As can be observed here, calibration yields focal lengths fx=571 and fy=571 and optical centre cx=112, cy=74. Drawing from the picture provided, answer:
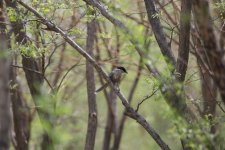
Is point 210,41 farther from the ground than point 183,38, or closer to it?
closer to it

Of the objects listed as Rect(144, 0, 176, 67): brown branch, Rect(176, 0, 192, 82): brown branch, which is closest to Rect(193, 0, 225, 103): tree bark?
Rect(176, 0, 192, 82): brown branch

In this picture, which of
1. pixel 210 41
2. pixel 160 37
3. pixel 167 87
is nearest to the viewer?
pixel 210 41

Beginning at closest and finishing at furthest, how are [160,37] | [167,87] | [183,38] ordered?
[167,87] < [183,38] < [160,37]

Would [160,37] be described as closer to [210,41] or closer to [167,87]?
[167,87]

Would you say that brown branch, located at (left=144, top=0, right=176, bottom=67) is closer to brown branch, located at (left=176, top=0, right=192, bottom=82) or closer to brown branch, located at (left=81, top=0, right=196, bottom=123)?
brown branch, located at (left=176, top=0, right=192, bottom=82)

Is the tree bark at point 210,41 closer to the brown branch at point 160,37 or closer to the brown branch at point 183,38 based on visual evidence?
the brown branch at point 183,38

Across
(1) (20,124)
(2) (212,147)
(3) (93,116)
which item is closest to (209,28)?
(2) (212,147)

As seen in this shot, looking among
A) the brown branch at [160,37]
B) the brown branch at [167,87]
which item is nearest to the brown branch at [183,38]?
the brown branch at [160,37]

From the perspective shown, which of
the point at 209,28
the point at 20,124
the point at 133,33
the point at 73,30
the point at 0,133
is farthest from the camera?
the point at 20,124

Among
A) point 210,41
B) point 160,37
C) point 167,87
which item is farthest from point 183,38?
point 210,41

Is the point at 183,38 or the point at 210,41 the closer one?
the point at 210,41

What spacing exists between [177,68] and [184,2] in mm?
682

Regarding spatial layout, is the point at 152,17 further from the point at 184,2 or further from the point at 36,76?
the point at 36,76

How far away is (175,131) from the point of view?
501 cm
